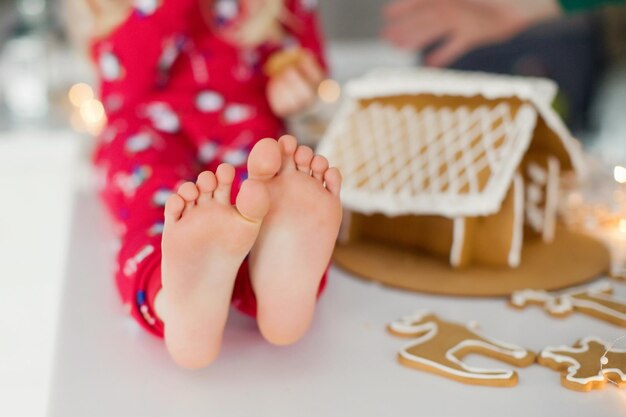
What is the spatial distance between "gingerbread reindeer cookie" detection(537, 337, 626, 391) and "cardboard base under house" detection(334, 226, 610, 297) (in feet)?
0.54

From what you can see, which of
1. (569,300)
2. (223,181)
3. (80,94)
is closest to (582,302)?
(569,300)

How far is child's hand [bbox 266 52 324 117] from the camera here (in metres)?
1.18

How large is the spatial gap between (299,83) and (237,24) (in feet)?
0.67

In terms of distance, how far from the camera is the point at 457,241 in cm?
107

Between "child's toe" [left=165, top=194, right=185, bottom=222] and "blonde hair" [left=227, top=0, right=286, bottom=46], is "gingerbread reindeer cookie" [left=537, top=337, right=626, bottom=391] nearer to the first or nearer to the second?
"child's toe" [left=165, top=194, right=185, bottom=222]

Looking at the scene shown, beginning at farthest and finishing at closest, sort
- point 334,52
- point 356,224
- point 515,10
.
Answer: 1. point 334,52
2. point 515,10
3. point 356,224

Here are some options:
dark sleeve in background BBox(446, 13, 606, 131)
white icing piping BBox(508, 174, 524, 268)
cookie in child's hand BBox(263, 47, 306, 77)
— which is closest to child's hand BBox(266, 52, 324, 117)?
cookie in child's hand BBox(263, 47, 306, 77)

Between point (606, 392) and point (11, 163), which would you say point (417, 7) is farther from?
point (606, 392)

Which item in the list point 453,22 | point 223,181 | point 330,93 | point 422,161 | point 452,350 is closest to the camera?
point 223,181

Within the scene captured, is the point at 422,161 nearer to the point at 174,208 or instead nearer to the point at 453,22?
the point at 174,208

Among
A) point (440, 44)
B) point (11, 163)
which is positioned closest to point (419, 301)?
point (440, 44)

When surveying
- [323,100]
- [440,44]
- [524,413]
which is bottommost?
[524,413]

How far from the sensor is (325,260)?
82cm

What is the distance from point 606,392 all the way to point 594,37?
1266mm
